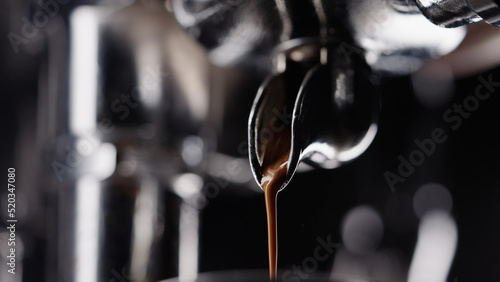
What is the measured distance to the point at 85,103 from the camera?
37cm

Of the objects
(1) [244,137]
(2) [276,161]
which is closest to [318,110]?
(2) [276,161]

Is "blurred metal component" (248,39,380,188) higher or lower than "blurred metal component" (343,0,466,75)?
lower

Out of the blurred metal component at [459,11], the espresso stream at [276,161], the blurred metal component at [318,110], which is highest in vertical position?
the blurred metal component at [459,11]

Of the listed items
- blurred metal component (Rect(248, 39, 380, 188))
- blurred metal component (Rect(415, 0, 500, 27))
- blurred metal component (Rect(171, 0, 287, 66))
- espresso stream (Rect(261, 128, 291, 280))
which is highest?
blurred metal component (Rect(171, 0, 287, 66))

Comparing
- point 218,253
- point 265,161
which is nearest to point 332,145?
point 265,161

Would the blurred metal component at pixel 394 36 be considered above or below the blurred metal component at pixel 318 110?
above

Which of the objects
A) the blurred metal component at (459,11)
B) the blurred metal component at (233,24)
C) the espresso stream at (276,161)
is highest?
the blurred metal component at (233,24)

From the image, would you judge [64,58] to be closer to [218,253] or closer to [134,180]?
[134,180]

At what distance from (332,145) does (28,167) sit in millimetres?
393

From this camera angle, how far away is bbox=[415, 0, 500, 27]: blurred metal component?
0.18m

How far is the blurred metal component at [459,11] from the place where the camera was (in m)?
0.18

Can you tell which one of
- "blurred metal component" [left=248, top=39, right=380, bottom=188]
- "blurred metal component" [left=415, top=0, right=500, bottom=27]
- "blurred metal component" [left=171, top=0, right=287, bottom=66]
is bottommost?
"blurred metal component" [left=248, top=39, right=380, bottom=188]

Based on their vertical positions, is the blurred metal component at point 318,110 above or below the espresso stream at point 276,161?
above

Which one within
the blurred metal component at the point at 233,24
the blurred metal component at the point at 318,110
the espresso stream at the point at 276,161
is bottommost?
the espresso stream at the point at 276,161
